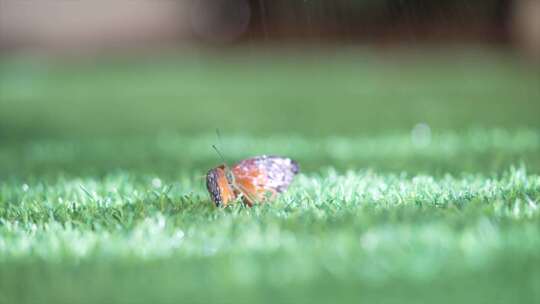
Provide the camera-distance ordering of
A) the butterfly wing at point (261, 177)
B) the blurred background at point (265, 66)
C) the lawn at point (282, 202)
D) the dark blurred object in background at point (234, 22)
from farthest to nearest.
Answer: the dark blurred object in background at point (234, 22) < the blurred background at point (265, 66) < the butterfly wing at point (261, 177) < the lawn at point (282, 202)

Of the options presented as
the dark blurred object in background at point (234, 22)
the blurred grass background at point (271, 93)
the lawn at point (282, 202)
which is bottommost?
the lawn at point (282, 202)

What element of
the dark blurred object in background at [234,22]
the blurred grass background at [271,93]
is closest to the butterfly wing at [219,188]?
the blurred grass background at [271,93]

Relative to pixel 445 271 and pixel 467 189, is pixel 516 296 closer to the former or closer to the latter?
pixel 445 271

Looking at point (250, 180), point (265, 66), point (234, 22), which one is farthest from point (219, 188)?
point (234, 22)

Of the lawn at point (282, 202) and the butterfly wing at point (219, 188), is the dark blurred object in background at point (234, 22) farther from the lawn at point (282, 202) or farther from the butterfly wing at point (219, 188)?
the butterfly wing at point (219, 188)

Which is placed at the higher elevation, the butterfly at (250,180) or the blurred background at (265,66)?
the blurred background at (265,66)

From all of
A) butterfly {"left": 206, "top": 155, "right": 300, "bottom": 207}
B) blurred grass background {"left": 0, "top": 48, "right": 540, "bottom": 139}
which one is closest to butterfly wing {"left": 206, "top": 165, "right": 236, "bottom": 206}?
butterfly {"left": 206, "top": 155, "right": 300, "bottom": 207}

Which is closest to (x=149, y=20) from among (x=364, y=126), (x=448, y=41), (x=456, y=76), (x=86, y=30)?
(x=86, y=30)

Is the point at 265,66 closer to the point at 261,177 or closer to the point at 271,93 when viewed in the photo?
the point at 271,93
